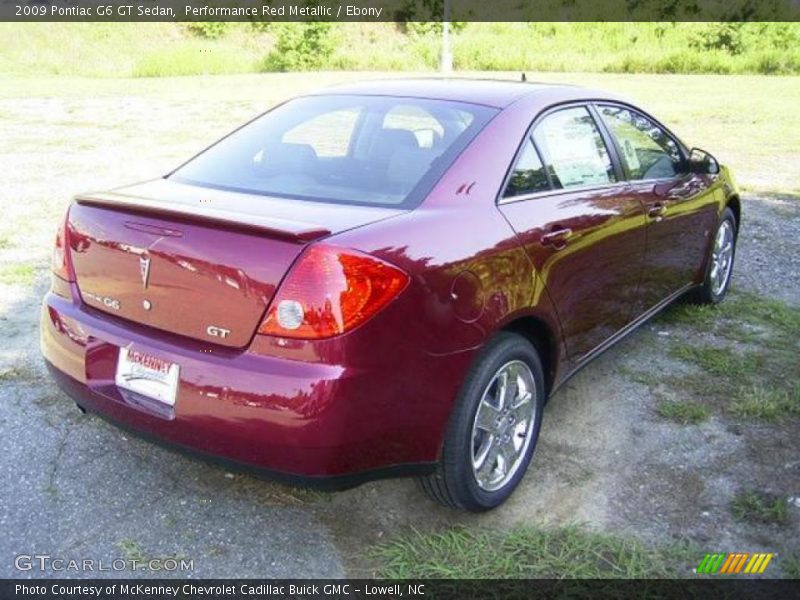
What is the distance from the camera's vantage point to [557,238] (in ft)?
9.82

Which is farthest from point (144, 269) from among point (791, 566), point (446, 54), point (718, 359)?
point (446, 54)

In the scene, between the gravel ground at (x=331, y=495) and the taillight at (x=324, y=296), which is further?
the gravel ground at (x=331, y=495)

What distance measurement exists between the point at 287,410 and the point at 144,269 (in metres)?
0.71

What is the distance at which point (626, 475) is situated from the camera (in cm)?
310

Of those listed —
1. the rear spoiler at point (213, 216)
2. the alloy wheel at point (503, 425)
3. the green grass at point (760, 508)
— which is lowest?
the green grass at point (760, 508)

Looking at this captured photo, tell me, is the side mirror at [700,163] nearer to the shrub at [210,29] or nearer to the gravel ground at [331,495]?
the gravel ground at [331,495]

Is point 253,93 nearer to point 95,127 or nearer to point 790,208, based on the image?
point 95,127

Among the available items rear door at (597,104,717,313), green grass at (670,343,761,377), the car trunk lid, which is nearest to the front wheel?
rear door at (597,104,717,313)

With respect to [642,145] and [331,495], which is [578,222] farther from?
[331,495]

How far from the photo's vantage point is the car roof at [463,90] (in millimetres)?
3211

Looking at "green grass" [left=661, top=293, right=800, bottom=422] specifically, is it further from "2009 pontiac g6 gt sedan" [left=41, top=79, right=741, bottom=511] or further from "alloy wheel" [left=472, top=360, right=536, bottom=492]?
"alloy wheel" [left=472, top=360, right=536, bottom=492]

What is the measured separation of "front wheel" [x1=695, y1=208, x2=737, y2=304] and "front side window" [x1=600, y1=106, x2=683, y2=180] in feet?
2.41

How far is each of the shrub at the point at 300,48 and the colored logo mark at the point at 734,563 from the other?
28.9m
